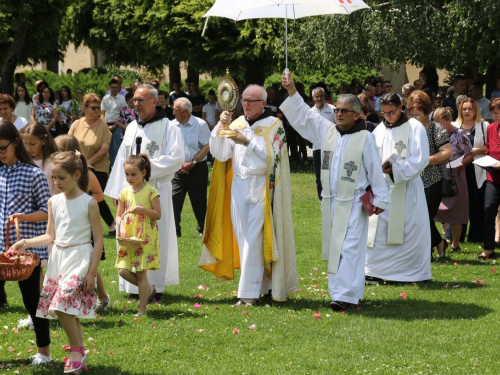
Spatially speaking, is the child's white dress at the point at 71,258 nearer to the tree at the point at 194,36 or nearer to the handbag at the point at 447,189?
the handbag at the point at 447,189

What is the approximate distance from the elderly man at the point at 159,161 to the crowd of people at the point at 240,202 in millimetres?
13

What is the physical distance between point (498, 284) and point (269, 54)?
14.0 meters

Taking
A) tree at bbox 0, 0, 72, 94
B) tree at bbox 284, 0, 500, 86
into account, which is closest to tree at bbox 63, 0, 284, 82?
tree at bbox 0, 0, 72, 94

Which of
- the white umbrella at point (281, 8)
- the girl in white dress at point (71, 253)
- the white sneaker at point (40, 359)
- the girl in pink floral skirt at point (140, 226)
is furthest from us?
the white umbrella at point (281, 8)

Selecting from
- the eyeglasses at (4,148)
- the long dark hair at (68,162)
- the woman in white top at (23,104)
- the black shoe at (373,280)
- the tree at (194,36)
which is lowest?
the black shoe at (373,280)

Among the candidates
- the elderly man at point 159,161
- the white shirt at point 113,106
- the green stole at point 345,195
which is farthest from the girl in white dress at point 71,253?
the white shirt at point 113,106

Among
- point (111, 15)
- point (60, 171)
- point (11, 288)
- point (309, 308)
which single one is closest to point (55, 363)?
point (60, 171)

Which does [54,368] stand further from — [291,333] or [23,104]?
[23,104]

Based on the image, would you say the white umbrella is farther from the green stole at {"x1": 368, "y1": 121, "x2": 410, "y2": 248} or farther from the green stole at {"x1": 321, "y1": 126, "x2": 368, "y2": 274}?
the green stole at {"x1": 368, "y1": 121, "x2": 410, "y2": 248}

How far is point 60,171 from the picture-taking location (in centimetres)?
662

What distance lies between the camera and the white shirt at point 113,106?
19578 millimetres

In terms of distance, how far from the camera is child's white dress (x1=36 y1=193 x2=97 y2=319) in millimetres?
6574

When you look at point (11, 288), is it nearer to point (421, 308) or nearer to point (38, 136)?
point (38, 136)

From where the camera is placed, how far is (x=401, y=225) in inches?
411
